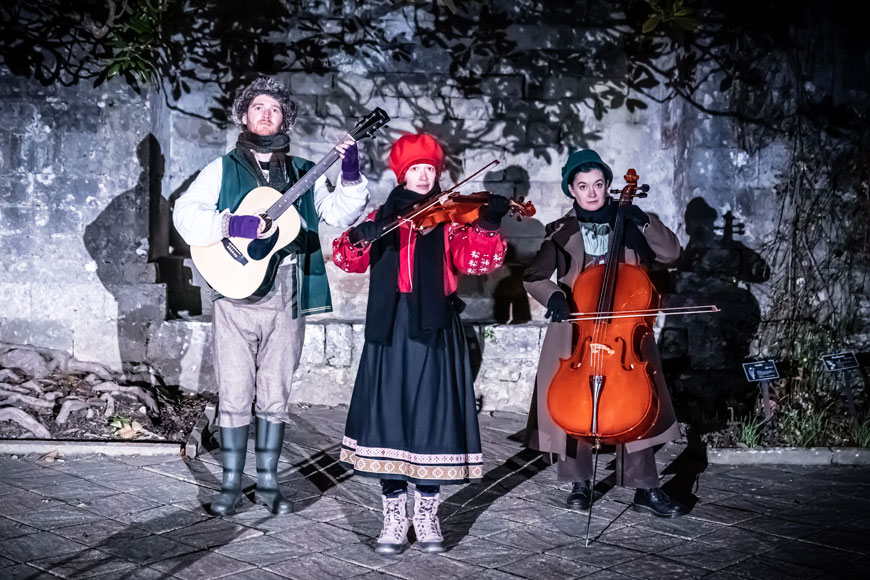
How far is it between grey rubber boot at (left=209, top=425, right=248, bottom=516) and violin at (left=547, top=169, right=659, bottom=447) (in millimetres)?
1545

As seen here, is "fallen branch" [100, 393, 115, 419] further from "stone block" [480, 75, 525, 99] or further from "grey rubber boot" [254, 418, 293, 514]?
"stone block" [480, 75, 525, 99]

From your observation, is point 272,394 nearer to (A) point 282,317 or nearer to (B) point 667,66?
(A) point 282,317

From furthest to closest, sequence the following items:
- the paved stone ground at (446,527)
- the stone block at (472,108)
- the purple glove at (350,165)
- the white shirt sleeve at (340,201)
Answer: the stone block at (472,108) → the white shirt sleeve at (340,201) → the purple glove at (350,165) → the paved stone ground at (446,527)

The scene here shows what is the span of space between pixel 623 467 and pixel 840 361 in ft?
7.07

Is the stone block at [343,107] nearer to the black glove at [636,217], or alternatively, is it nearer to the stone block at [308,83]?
the stone block at [308,83]

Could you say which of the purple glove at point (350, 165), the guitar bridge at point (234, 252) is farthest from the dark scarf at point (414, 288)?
the guitar bridge at point (234, 252)

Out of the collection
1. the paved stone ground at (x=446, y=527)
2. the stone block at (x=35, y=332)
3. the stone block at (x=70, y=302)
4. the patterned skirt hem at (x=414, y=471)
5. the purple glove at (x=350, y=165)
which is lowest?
the paved stone ground at (x=446, y=527)

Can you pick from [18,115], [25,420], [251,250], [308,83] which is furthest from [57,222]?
[251,250]

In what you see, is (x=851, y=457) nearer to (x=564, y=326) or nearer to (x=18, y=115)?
(x=564, y=326)

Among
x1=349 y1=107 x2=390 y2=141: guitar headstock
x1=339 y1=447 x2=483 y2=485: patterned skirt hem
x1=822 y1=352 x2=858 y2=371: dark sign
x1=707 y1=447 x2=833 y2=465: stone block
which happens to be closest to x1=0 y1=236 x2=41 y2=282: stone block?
x1=349 y1=107 x2=390 y2=141: guitar headstock

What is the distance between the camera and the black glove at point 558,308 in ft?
14.6

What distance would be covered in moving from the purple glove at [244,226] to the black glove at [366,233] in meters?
0.53

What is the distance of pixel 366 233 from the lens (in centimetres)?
408

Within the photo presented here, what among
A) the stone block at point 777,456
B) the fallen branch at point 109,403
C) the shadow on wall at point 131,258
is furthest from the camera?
the shadow on wall at point 131,258
